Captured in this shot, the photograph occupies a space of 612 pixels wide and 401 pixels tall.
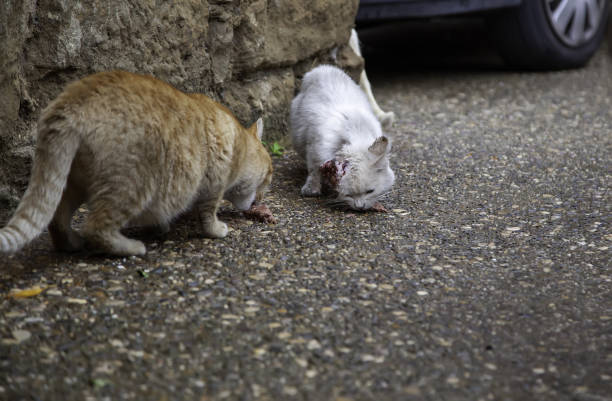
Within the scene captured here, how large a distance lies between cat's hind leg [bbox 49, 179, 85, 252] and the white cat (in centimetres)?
164

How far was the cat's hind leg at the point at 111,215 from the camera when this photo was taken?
119 inches

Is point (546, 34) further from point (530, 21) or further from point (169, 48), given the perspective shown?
point (169, 48)

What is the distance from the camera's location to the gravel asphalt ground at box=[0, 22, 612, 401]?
2338 mm

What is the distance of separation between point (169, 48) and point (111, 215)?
161 cm

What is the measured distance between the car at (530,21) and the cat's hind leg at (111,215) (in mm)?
4337

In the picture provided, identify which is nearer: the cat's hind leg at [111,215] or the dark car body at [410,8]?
the cat's hind leg at [111,215]

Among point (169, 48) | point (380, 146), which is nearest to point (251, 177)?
point (380, 146)

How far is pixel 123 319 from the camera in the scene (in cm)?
269

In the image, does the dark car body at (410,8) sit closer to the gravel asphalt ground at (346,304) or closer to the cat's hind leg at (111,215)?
the gravel asphalt ground at (346,304)

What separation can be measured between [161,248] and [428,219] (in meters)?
1.67

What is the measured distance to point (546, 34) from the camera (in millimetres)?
7305

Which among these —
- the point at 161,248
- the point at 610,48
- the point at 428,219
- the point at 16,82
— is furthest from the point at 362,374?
the point at 610,48

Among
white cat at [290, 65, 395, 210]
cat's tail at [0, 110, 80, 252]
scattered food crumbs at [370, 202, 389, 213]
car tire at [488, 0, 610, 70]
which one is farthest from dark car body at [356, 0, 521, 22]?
cat's tail at [0, 110, 80, 252]

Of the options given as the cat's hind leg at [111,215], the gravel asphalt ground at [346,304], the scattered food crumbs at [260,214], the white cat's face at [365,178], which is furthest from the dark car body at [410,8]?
the cat's hind leg at [111,215]
